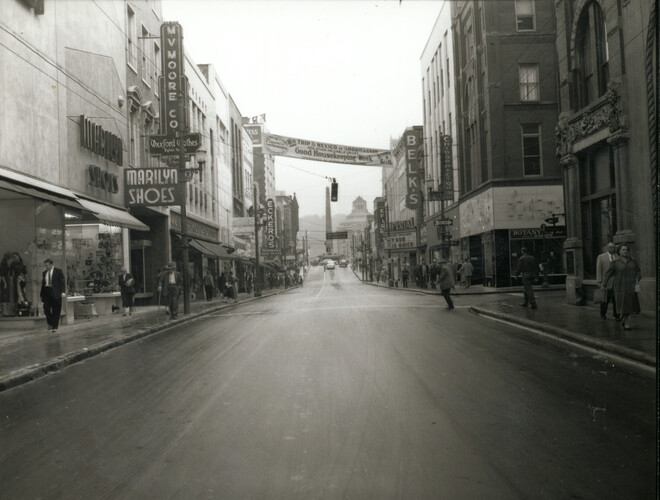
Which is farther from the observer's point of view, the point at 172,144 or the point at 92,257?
the point at 172,144

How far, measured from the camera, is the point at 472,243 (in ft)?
121

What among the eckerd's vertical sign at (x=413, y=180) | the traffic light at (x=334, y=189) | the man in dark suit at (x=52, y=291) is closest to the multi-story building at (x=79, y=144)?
the man in dark suit at (x=52, y=291)

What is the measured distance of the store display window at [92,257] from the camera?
64.6 ft

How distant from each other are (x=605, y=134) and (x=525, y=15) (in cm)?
1750

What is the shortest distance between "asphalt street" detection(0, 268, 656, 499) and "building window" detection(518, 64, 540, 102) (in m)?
25.2

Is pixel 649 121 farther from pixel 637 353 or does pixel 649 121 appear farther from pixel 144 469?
pixel 144 469

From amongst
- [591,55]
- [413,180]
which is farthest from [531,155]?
[591,55]

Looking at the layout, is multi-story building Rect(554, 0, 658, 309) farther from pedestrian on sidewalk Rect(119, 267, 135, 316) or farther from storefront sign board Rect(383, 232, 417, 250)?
storefront sign board Rect(383, 232, 417, 250)

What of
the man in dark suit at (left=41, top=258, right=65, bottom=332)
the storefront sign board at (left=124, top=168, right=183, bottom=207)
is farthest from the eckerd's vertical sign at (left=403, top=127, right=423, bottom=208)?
the man in dark suit at (left=41, top=258, right=65, bottom=332)

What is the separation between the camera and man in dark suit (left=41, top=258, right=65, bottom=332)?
14.4 metres

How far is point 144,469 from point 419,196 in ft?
136

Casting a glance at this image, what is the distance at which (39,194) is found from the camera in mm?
14312

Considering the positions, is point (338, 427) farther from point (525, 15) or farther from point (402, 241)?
point (402, 241)

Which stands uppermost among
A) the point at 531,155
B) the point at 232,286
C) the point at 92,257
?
the point at 531,155
